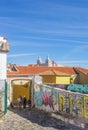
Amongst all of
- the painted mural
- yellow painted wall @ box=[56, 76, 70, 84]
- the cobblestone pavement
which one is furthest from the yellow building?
the cobblestone pavement

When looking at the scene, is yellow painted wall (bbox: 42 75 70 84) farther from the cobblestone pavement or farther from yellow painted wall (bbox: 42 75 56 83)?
the cobblestone pavement

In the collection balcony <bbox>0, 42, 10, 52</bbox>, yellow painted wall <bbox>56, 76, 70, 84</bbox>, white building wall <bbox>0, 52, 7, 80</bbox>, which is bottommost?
yellow painted wall <bbox>56, 76, 70, 84</bbox>

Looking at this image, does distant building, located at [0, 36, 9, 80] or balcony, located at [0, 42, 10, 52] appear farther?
distant building, located at [0, 36, 9, 80]

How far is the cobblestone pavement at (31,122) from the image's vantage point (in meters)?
26.1

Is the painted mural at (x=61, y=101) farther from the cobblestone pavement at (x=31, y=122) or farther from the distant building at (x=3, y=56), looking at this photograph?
the distant building at (x=3, y=56)

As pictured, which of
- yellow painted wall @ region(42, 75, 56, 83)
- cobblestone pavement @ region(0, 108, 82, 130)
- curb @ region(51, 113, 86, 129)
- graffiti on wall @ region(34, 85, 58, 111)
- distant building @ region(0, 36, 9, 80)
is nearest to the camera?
cobblestone pavement @ region(0, 108, 82, 130)

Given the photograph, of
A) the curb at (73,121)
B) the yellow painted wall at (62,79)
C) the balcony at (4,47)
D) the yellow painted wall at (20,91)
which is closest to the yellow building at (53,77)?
the yellow painted wall at (62,79)

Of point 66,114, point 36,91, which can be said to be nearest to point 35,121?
point 66,114

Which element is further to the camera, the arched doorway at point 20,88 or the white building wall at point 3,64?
the arched doorway at point 20,88

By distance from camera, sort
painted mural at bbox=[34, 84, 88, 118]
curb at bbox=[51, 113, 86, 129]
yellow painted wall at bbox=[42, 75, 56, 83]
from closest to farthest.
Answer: curb at bbox=[51, 113, 86, 129] → painted mural at bbox=[34, 84, 88, 118] → yellow painted wall at bbox=[42, 75, 56, 83]

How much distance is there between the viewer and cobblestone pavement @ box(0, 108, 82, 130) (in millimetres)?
26125

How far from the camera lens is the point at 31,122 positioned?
93.8 ft

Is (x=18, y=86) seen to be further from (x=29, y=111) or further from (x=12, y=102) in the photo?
(x=29, y=111)

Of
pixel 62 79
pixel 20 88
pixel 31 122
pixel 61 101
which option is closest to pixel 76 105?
A: pixel 61 101
